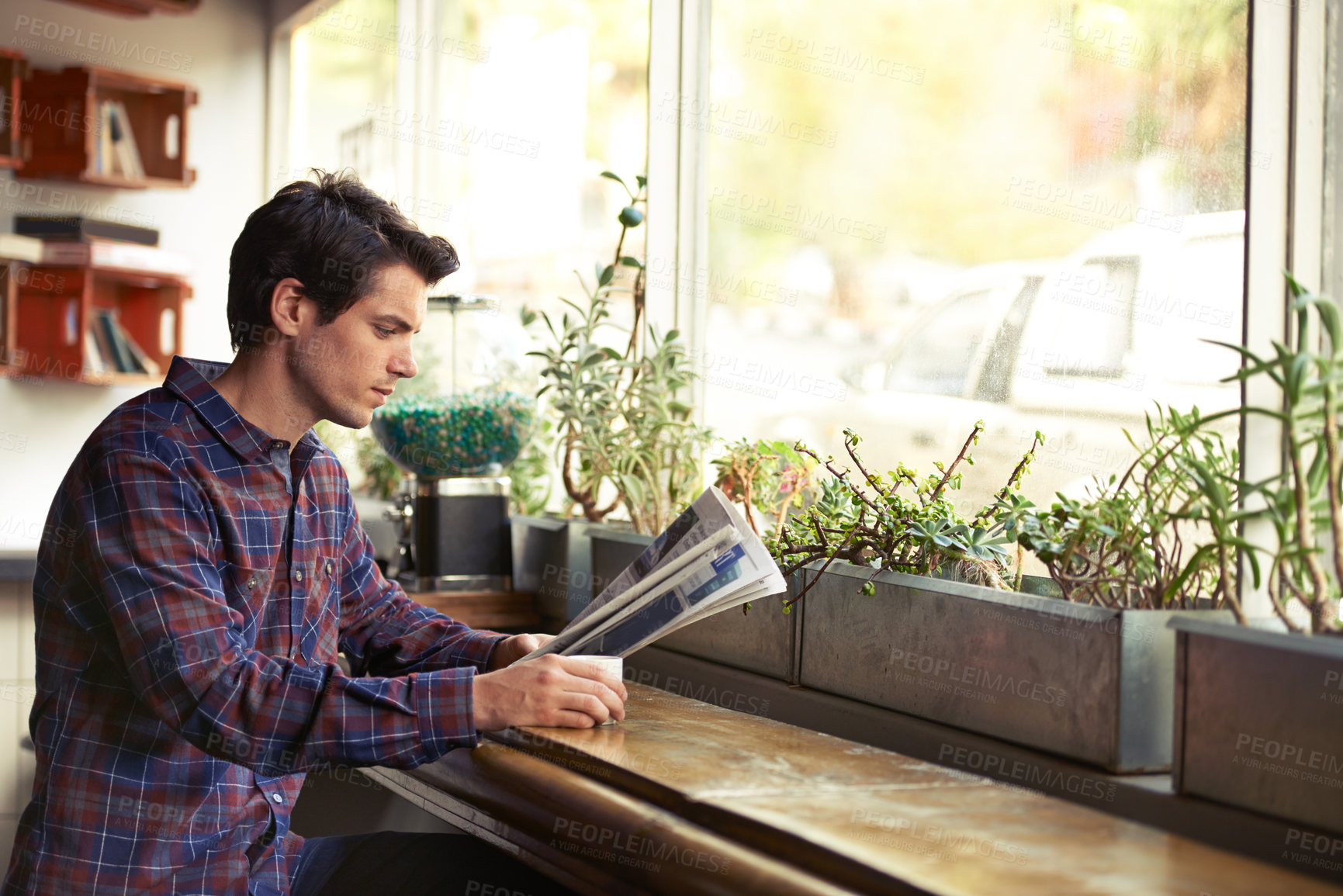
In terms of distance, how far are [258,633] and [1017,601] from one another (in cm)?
85

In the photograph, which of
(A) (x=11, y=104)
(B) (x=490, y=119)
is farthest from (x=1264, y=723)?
(A) (x=11, y=104)

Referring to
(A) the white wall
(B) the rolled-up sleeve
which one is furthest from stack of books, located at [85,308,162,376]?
(B) the rolled-up sleeve

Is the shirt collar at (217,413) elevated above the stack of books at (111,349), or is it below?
below

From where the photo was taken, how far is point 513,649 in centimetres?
144

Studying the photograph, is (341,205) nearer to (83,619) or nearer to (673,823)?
(83,619)

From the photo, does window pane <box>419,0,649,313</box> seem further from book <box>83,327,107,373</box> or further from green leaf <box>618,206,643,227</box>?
book <box>83,327,107,373</box>

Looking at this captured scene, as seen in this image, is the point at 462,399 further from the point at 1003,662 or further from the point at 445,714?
the point at 1003,662

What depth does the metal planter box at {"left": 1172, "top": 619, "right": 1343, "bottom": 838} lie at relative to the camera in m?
0.89

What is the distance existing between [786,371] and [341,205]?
2.56 ft

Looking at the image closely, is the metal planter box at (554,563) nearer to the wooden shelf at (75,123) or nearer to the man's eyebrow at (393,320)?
the man's eyebrow at (393,320)

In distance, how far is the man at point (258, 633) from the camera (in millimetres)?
1153

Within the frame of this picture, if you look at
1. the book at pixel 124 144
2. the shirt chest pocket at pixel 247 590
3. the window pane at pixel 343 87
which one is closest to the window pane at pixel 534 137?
the window pane at pixel 343 87

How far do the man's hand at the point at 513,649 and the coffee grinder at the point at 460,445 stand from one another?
26.7 inches

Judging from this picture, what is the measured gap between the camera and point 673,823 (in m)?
0.93
